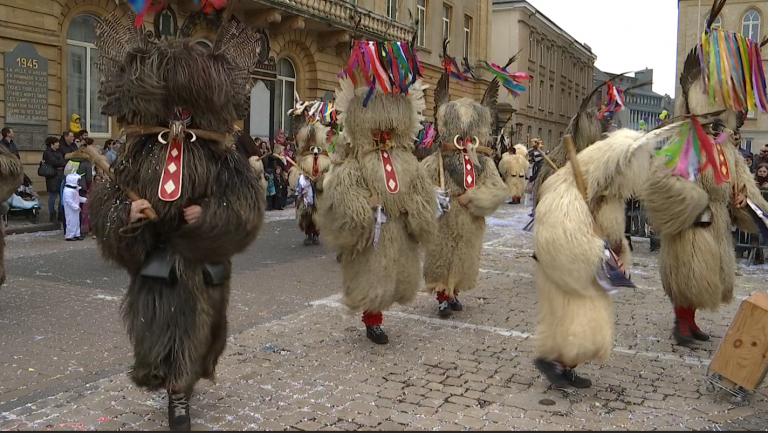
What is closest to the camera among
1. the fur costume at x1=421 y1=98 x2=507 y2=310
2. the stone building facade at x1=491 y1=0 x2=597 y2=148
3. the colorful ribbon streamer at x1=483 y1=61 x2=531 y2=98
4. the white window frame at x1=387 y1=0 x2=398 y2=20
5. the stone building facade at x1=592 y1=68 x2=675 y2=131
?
the stone building facade at x1=592 y1=68 x2=675 y2=131

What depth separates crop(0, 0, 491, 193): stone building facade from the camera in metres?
13.0

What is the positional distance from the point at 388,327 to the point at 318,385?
60.4 inches

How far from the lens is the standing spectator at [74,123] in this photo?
1330 cm

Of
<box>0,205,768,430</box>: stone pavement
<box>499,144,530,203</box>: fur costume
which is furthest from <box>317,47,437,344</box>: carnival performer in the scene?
<box>499,144,530,203</box>: fur costume

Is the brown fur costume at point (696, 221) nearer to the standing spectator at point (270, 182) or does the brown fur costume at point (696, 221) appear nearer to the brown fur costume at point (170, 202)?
the brown fur costume at point (170, 202)

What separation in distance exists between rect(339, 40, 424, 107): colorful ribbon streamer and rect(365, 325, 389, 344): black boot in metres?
1.72

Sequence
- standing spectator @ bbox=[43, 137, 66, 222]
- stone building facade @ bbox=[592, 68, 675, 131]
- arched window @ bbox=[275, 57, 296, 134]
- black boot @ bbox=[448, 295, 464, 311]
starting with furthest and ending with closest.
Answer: arched window @ bbox=[275, 57, 296, 134] → standing spectator @ bbox=[43, 137, 66, 222] → black boot @ bbox=[448, 295, 464, 311] → stone building facade @ bbox=[592, 68, 675, 131]

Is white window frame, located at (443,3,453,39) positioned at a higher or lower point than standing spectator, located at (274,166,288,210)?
higher

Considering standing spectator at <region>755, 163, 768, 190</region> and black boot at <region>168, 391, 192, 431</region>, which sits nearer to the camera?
black boot at <region>168, 391, 192, 431</region>

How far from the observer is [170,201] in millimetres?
3289

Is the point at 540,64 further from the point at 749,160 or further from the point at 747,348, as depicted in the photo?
the point at 747,348

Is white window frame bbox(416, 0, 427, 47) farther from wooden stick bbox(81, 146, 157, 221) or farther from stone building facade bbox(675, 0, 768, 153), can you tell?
wooden stick bbox(81, 146, 157, 221)

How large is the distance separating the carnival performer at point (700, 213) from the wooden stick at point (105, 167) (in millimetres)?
3409

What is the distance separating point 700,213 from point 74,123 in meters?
12.2
